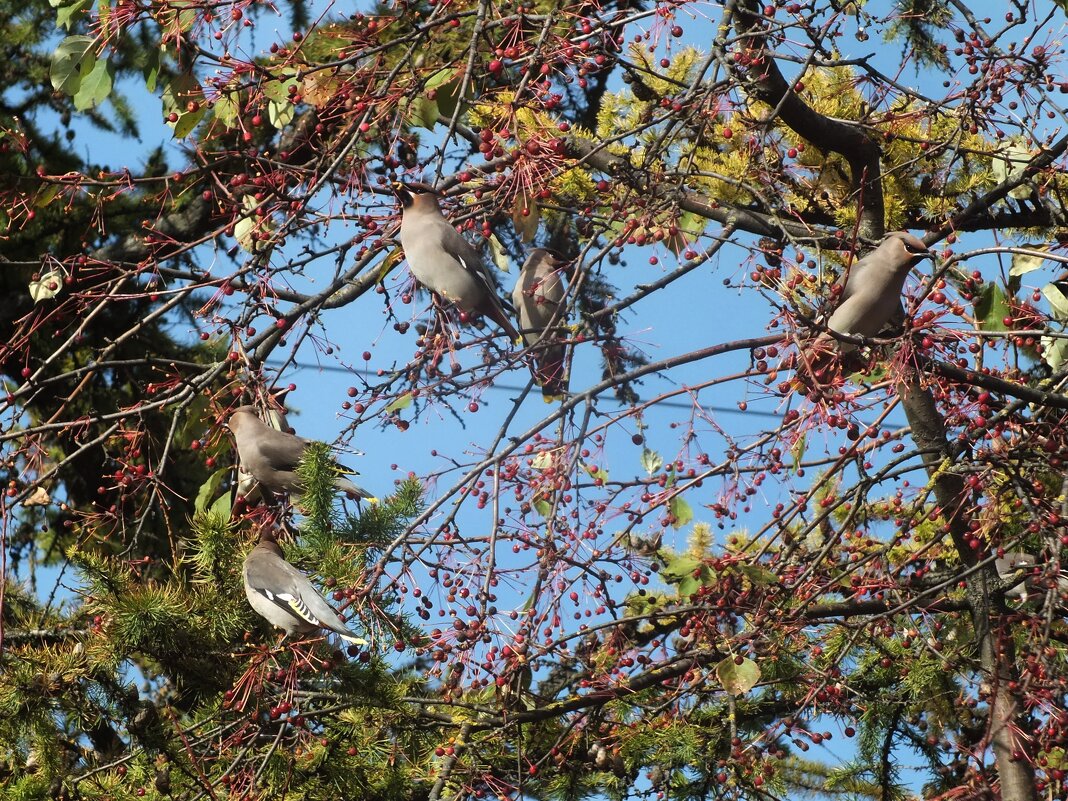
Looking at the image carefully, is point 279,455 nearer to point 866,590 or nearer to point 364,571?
point 364,571

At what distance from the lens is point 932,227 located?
495 centimetres

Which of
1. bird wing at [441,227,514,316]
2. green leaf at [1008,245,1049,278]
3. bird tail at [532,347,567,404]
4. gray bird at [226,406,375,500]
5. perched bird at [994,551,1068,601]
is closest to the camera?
perched bird at [994,551,1068,601]

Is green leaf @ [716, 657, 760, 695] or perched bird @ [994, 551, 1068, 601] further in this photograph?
perched bird @ [994, 551, 1068, 601]

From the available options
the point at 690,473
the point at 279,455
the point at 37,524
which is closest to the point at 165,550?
the point at 37,524

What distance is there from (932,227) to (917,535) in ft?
4.27

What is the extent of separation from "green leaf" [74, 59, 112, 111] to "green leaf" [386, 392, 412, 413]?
1.11 m

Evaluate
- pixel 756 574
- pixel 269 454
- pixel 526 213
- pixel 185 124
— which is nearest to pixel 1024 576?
pixel 756 574

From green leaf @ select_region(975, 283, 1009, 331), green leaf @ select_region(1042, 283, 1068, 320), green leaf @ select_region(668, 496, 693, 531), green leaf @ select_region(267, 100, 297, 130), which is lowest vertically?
green leaf @ select_region(668, 496, 693, 531)

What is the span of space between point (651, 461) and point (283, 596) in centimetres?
118

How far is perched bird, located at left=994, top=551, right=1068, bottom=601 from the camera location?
3107 mm

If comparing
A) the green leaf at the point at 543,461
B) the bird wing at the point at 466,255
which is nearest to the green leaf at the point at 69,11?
the bird wing at the point at 466,255

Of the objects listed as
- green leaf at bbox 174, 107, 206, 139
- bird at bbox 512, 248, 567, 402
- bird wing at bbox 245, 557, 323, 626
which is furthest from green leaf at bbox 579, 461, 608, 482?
green leaf at bbox 174, 107, 206, 139

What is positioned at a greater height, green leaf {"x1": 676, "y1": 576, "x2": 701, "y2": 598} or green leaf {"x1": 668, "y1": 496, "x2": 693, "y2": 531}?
green leaf {"x1": 668, "y1": 496, "x2": 693, "y2": 531}

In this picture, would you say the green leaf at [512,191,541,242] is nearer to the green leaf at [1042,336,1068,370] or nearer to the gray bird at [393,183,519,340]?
the gray bird at [393,183,519,340]
